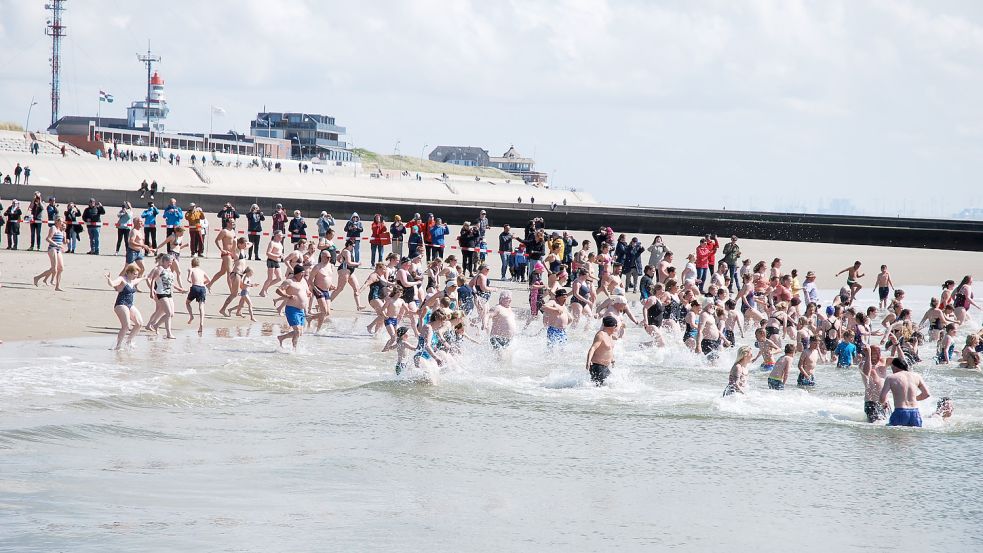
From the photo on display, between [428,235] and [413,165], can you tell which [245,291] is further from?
[413,165]

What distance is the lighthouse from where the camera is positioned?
10156 cm

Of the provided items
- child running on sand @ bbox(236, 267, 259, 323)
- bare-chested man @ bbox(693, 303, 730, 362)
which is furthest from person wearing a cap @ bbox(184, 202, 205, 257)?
bare-chested man @ bbox(693, 303, 730, 362)

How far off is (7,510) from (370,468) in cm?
311

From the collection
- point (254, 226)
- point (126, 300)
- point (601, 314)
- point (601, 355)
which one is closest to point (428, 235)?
point (254, 226)

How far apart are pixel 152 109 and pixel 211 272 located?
3346 inches

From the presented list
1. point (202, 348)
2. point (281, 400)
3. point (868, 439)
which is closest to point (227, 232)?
point (202, 348)

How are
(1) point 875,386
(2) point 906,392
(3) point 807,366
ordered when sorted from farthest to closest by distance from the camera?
(3) point 807,366
(1) point 875,386
(2) point 906,392

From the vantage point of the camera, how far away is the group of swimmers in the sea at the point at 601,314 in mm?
13211

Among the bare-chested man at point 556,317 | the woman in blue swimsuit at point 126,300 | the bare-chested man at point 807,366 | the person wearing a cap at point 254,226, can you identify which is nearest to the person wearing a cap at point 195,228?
the person wearing a cap at point 254,226

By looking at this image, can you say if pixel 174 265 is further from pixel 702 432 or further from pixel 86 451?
pixel 702 432

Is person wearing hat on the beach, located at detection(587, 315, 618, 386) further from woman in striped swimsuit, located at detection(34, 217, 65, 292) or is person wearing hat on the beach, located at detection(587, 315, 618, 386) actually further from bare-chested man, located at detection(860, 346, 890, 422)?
woman in striped swimsuit, located at detection(34, 217, 65, 292)

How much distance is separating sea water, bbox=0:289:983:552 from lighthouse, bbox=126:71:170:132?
92.3 m

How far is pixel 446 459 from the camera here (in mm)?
→ 10070

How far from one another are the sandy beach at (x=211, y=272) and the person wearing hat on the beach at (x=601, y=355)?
686cm
